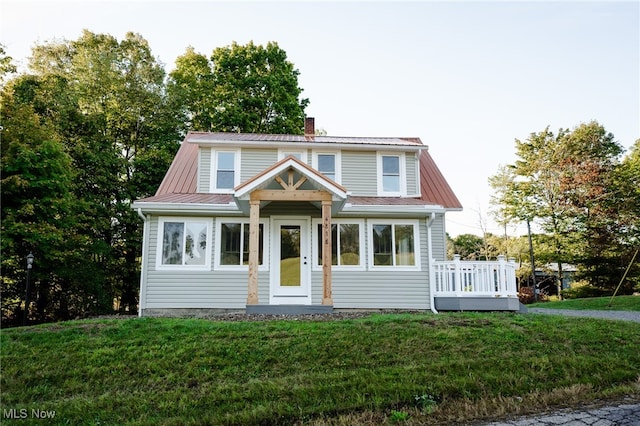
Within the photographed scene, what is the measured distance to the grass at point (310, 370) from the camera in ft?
14.7

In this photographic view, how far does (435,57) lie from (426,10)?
122cm

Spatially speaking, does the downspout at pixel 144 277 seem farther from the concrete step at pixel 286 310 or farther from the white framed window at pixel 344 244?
the white framed window at pixel 344 244

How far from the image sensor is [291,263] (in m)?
11.5

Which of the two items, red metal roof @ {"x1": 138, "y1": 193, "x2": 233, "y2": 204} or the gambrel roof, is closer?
red metal roof @ {"x1": 138, "y1": 193, "x2": 233, "y2": 204}

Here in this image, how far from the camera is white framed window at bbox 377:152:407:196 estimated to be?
13.1 meters

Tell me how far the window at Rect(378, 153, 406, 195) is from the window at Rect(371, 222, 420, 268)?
5.62 feet

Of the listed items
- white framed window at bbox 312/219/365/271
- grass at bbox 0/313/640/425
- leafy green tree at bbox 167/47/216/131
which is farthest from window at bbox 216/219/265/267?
leafy green tree at bbox 167/47/216/131

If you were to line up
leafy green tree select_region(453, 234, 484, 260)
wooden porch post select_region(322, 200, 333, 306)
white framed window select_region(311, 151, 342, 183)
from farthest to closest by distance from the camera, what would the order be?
leafy green tree select_region(453, 234, 484, 260) < white framed window select_region(311, 151, 342, 183) < wooden porch post select_region(322, 200, 333, 306)

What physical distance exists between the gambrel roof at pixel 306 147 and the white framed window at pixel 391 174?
0.96 feet

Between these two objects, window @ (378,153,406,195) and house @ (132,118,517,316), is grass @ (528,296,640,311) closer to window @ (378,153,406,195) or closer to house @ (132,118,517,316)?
house @ (132,118,517,316)

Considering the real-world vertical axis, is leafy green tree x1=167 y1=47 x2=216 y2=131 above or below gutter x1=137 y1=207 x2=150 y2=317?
above

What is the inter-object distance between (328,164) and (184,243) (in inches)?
194

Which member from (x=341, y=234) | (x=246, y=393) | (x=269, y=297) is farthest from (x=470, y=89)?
(x=246, y=393)

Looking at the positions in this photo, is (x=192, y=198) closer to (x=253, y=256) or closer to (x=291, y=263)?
(x=253, y=256)
